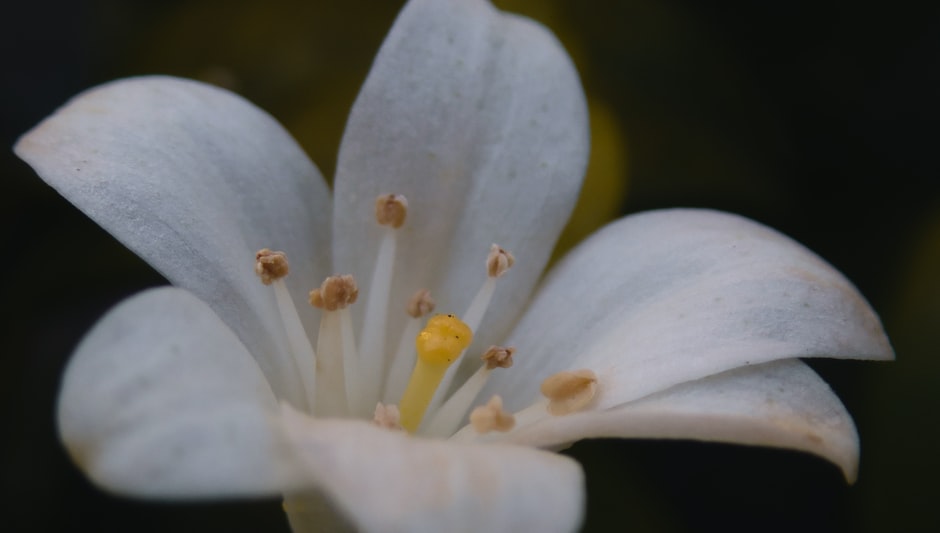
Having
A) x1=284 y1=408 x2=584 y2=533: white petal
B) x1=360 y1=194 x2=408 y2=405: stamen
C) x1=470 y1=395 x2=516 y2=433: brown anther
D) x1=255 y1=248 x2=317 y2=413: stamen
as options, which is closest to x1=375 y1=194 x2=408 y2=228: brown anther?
x1=360 y1=194 x2=408 y2=405: stamen

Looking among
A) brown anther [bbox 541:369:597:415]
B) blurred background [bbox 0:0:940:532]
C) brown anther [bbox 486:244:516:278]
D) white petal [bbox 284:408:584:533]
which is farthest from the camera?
Result: blurred background [bbox 0:0:940:532]

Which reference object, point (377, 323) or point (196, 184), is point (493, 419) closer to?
point (377, 323)

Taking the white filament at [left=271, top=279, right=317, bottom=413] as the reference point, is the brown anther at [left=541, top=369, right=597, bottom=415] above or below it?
above

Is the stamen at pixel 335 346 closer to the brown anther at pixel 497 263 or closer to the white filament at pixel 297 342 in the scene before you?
the white filament at pixel 297 342

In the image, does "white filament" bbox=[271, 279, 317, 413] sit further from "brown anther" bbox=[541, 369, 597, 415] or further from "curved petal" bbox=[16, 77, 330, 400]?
"brown anther" bbox=[541, 369, 597, 415]

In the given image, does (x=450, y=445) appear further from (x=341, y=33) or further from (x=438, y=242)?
(x=341, y=33)

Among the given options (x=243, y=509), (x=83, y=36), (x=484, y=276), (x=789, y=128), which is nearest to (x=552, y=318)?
(x=484, y=276)

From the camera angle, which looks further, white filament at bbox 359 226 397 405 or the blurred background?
the blurred background

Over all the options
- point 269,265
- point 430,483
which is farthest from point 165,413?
point 269,265
